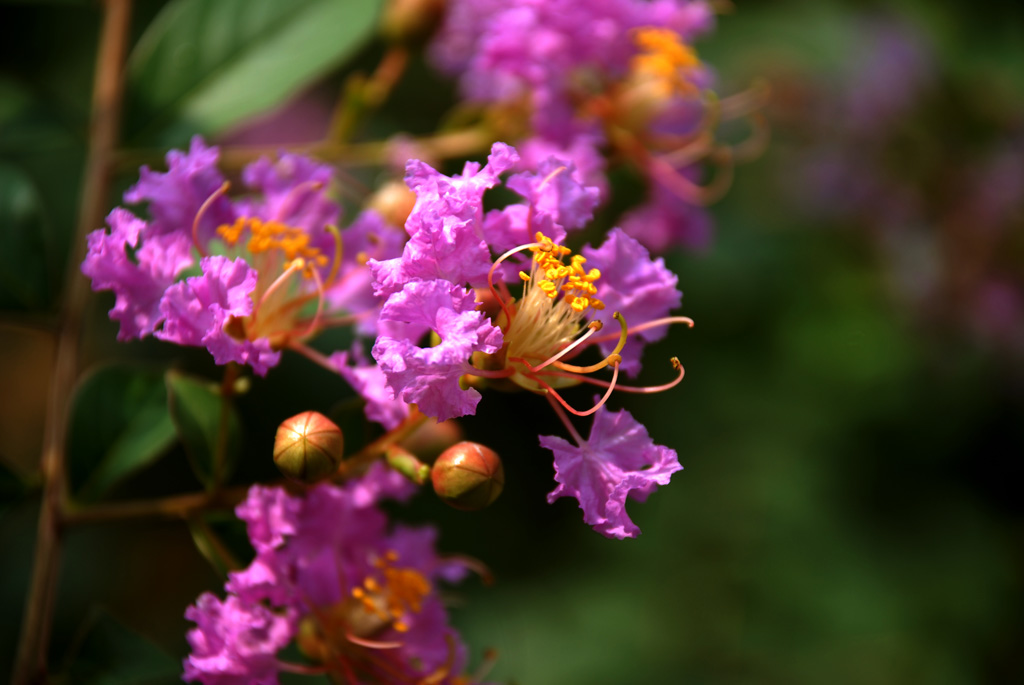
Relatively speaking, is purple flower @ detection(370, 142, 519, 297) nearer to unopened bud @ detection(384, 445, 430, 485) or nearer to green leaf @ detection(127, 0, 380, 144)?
unopened bud @ detection(384, 445, 430, 485)

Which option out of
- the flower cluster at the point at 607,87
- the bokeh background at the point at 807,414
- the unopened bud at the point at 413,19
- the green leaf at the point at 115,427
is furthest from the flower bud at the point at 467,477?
the bokeh background at the point at 807,414

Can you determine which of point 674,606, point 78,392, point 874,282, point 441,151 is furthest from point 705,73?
point 674,606

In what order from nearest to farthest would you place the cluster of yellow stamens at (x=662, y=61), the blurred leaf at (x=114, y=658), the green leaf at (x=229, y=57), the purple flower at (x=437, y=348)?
1. the purple flower at (x=437, y=348)
2. the blurred leaf at (x=114, y=658)
3. the green leaf at (x=229, y=57)
4. the cluster of yellow stamens at (x=662, y=61)

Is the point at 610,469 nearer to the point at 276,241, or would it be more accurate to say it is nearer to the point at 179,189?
the point at 276,241

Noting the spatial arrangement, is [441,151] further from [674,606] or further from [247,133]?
[674,606]

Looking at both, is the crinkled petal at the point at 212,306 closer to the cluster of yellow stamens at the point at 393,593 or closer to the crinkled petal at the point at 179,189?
the crinkled petal at the point at 179,189

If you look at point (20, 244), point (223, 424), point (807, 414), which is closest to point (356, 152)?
point (20, 244)
